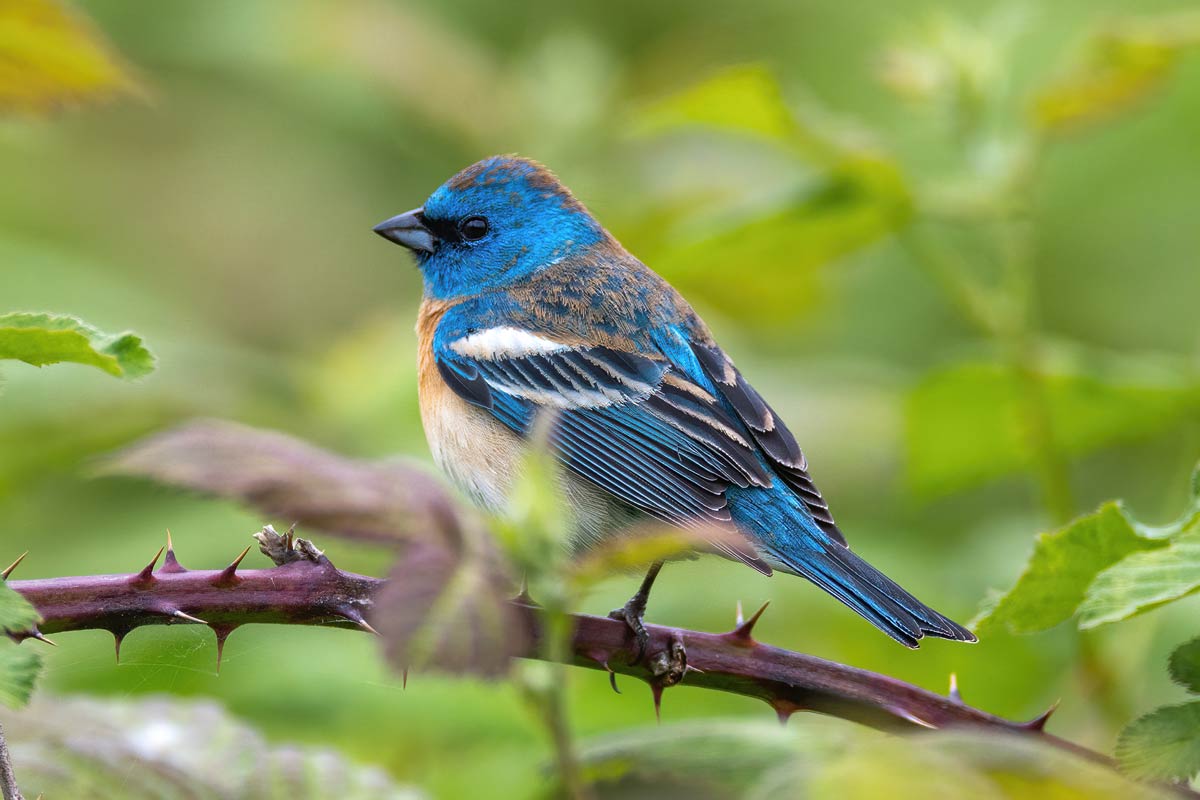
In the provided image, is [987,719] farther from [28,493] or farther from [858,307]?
[858,307]

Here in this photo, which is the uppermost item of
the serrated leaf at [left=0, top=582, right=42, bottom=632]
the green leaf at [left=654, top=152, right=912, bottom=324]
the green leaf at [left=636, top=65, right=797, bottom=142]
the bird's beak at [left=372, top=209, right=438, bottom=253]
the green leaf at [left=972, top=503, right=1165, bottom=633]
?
the bird's beak at [left=372, top=209, right=438, bottom=253]

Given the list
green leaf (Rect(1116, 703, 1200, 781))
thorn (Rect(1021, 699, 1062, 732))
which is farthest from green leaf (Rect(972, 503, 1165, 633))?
green leaf (Rect(1116, 703, 1200, 781))

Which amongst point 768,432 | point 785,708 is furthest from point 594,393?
point 785,708

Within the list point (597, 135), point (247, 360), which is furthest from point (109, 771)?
point (597, 135)

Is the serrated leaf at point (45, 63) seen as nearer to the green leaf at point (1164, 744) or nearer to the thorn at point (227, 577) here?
the thorn at point (227, 577)

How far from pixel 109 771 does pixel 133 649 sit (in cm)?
17

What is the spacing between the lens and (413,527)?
3.67 feet

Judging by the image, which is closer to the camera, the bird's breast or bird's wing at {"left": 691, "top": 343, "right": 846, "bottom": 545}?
bird's wing at {"left": 691, "top": 343, "right": 846, "bottom": 545}

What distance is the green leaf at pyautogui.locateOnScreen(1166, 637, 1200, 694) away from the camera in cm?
160

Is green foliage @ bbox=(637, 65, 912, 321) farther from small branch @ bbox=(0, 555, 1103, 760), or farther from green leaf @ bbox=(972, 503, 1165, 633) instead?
green leaf @ bbox=(972, 503, 1165, 633)

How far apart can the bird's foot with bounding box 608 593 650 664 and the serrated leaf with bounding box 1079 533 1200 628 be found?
3.33 ft

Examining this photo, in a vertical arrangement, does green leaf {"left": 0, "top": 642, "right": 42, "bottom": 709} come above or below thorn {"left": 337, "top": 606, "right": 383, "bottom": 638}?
below

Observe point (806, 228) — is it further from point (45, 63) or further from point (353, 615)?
point (353, 615)

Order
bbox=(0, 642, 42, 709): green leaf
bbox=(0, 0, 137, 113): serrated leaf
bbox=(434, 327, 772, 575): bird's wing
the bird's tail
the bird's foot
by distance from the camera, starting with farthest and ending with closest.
→ bbox=(434, 327, 772, 575): bird's wing, the bird's tail, the bird's foot, bbox=(0, 0, 137, 113): serrated leaf, bbox=(0, 642, 42, 709): green leaf
